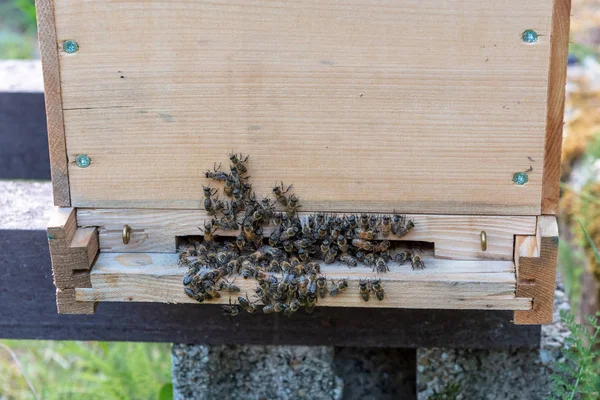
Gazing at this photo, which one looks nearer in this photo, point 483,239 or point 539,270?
point 539,270

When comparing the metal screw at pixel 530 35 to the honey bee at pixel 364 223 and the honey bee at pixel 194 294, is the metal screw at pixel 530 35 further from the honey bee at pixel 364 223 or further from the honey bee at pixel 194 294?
the honey bee at pixel 194 294

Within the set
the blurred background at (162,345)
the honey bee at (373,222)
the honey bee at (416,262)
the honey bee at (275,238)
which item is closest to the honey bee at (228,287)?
the honey bee at (275,238)

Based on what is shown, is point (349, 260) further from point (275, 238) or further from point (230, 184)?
point (230, 184)

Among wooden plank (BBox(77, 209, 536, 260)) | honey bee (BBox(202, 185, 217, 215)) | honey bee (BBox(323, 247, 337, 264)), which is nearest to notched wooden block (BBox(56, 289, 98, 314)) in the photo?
wooden plank (BBox(77, 209, 536, 260))

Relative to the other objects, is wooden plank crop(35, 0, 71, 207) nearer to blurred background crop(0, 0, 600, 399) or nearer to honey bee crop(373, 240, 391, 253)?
blurred background crop(0, 0, 600, 399)

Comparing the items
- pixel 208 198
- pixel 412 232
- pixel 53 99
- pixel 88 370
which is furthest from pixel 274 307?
pixel 88 370

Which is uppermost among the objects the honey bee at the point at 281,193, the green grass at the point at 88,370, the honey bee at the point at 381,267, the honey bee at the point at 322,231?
the honey bee at the point at 281,193

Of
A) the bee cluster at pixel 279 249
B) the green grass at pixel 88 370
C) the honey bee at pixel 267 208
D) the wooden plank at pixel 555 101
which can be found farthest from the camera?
the green grass at pixel 88 370
